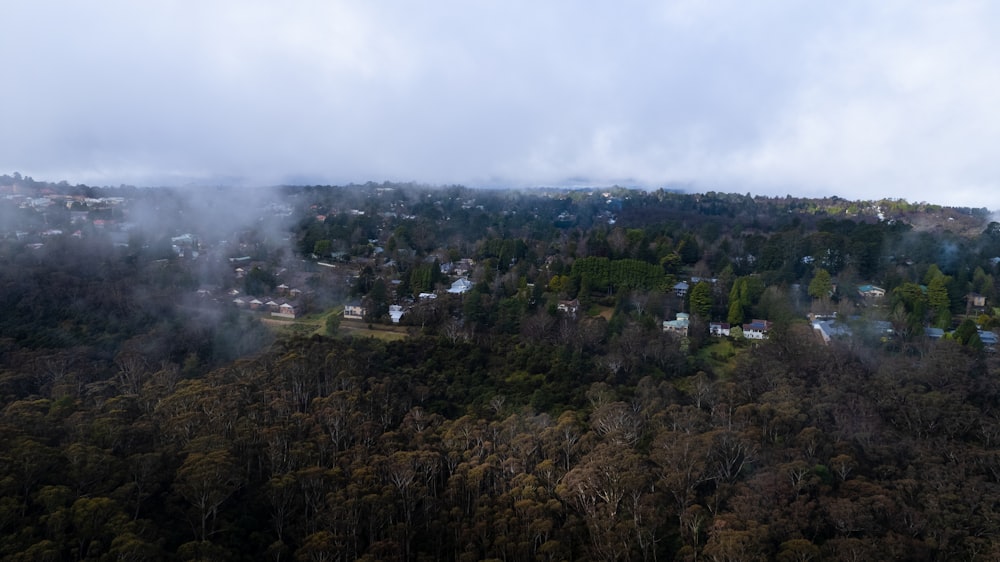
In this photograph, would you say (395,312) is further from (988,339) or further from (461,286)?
(988,339)

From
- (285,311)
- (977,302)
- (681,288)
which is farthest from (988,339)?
(285,311)

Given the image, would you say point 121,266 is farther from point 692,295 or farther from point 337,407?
point 692,295

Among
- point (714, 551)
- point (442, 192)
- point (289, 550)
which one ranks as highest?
point (442, 192)

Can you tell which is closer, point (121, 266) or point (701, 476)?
point (701, 476)

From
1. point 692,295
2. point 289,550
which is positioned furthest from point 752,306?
point 289,550

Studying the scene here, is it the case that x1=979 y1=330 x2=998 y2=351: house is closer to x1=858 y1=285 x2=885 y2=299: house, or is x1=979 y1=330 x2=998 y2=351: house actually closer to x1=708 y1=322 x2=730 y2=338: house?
x1=858 y1=285 x2=885 y2=299: house

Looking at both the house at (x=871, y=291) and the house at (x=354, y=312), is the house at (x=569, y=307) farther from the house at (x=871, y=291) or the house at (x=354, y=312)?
the house at (x=871, y=291)
